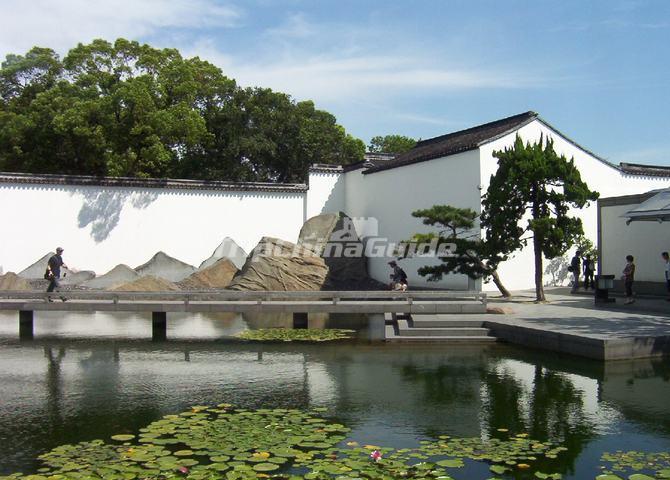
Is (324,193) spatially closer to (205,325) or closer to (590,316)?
(205,325)

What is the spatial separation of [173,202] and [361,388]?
1826 centimetres

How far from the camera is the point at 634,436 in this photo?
6703mm

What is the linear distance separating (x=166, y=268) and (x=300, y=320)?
34.4 feet

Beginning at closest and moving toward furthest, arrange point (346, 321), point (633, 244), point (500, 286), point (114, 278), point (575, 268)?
point (346, 321)
point (500, 286)
point (633, 244)
point (575, 268)
point (114, 278)

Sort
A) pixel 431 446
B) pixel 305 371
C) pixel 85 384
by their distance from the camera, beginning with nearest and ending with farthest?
pixel 431 446 → pixel 85 384 → pixel 305 371

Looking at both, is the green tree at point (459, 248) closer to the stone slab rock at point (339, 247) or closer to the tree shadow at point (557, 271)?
the tree shadow at point (557, 271)

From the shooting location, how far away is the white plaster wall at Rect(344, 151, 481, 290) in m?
20.8

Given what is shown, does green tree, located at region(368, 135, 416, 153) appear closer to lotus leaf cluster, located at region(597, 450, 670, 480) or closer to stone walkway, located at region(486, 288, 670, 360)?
stone walkway, located at region(486, 288, 670, 360)

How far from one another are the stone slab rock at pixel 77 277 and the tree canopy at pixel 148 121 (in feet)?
16.4

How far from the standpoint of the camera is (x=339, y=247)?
84.5 ft

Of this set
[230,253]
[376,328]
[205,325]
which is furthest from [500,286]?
[230,253]

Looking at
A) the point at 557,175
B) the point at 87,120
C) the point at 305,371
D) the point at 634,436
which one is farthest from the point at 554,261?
the point at 87,120

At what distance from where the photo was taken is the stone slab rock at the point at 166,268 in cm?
2394

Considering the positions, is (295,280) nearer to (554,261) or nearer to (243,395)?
(554,261)
